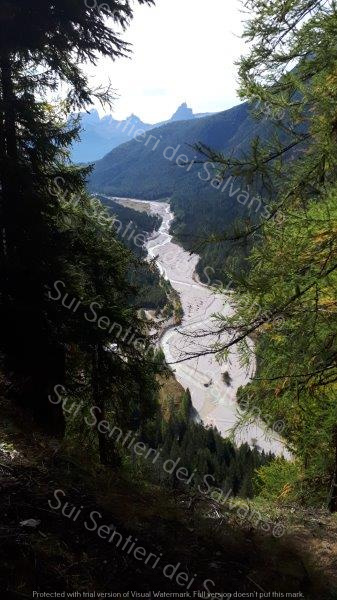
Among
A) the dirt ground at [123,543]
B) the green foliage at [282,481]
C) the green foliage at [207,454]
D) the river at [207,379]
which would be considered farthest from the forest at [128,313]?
the green foliage at [207,454]

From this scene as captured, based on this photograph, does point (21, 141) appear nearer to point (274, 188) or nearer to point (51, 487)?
point (274, 188)

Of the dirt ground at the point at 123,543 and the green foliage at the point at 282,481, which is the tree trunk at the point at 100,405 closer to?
the dirt ground at the point at 123,543

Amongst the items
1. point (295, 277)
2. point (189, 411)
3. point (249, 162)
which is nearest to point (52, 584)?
point (295, 277)

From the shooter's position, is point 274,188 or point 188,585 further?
point 274,188

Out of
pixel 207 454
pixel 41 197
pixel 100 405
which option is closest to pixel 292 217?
pixel 41 197

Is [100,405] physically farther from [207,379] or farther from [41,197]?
[207,379]

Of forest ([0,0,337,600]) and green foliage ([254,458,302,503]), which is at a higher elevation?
forest ([0,0,337,600])

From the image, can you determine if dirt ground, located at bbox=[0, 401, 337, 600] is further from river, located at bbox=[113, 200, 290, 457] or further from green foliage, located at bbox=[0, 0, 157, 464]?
river, located at bbox=[113, 200, 290, 457]

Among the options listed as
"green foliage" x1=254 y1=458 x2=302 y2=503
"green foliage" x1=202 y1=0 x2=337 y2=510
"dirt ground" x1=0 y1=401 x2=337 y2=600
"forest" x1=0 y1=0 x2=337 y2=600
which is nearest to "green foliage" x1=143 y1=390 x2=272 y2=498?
"green foliage" x1=254 y1=458 x2=302 y2=503

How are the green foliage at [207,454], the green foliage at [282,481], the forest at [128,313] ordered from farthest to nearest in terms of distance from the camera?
1. the green foliage at [207,454]
2. the green foliage at [282,481]
3. the forest at [128,313]
